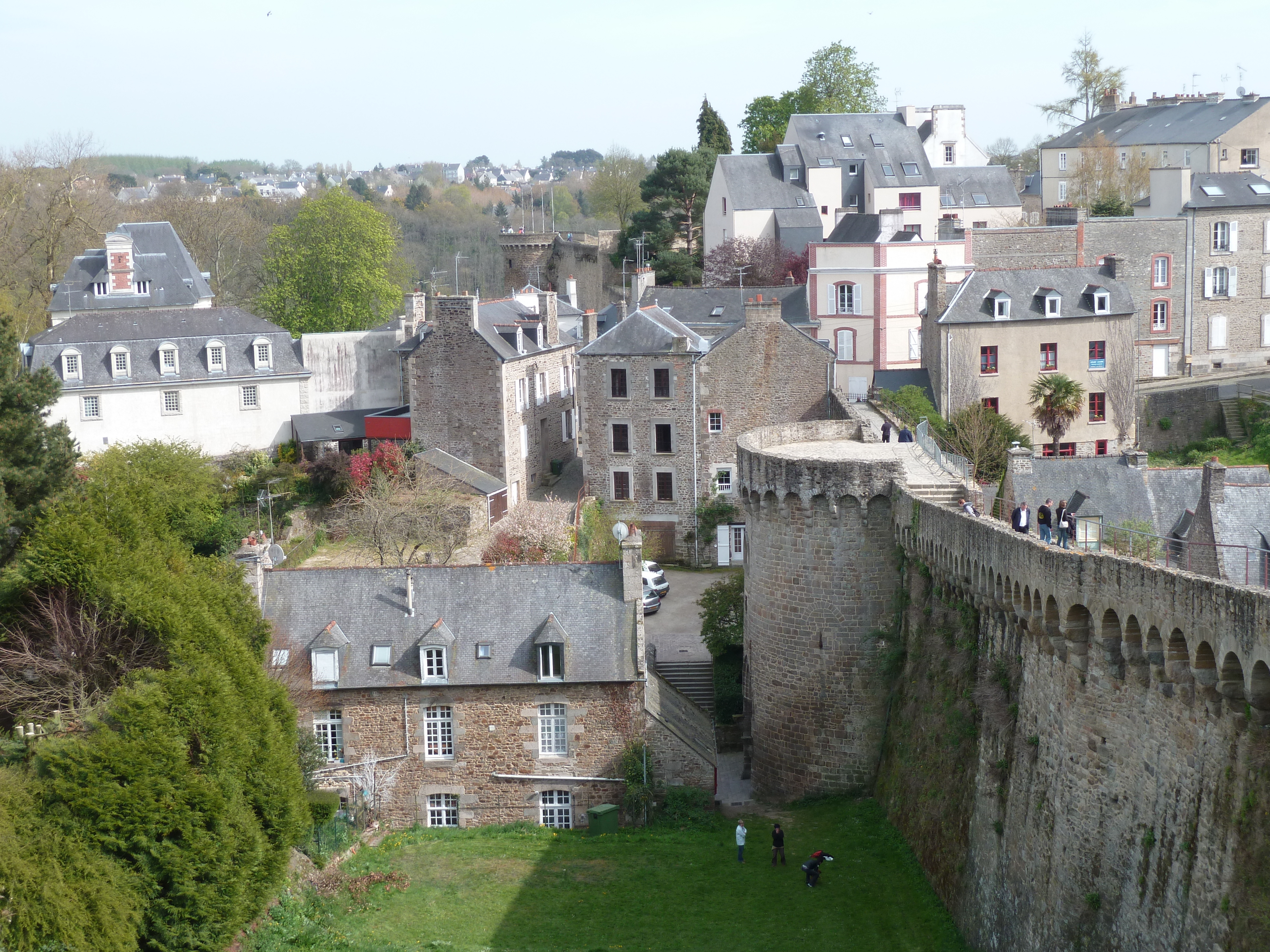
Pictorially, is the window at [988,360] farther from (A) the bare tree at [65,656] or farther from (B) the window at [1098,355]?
(A) the bare tree at [65,656]

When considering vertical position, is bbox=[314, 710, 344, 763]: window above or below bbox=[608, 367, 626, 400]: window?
below

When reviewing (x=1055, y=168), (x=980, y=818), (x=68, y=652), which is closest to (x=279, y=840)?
(x=68, y=652)

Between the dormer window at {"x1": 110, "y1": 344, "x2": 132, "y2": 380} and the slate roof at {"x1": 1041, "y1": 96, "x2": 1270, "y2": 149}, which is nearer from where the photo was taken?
the dormer window at {"x1": 110, "y1": 344, "x2": 132, "y2": 380}

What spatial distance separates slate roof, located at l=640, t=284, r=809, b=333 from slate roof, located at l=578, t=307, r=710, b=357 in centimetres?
400

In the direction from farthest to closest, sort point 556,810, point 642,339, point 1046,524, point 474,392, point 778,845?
point 474,392 < point 642,339 < point 556,810 < point 778,845 < point 1046,524

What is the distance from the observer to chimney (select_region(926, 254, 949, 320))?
43.6m

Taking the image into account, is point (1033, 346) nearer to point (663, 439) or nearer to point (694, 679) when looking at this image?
point (663, 439)

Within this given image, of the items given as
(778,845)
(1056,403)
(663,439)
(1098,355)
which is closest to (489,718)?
(778,845)

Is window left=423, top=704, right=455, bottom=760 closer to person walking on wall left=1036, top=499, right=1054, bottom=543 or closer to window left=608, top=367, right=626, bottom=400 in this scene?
person walking on wall left=1036, top=499, right=1054, bottom=543

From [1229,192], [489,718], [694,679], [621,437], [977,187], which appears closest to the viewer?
[489,718]

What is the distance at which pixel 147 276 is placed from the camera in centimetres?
5716

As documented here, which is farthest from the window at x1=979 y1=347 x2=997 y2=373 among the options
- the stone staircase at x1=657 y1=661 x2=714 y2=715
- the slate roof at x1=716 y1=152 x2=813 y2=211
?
the slate roof at x1=716 y1=152 x2=813 y2=211

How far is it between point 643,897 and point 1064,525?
28.7 ft

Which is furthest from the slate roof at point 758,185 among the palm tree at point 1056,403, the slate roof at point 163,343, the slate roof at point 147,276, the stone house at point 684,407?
the slate roof at point 147,276
